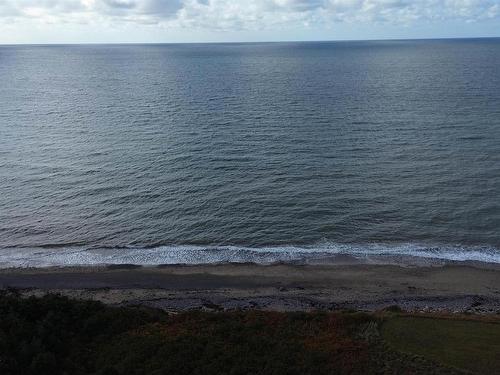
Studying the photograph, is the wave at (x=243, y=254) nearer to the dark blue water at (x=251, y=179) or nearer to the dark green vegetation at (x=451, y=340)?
the dark blue water at (x=251, y=179)

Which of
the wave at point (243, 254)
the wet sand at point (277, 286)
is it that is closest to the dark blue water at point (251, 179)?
the wave at point (243, 254)

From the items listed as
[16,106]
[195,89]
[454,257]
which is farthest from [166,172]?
[195,89]

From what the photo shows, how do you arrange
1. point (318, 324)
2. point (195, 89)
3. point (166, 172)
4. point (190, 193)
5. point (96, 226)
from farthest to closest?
point (195, 89), point (166, 172), point (190, 193), point (96, 226), point (318, 324)

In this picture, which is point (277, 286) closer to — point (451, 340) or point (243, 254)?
point (243, 254)

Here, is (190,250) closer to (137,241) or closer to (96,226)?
(137,241)

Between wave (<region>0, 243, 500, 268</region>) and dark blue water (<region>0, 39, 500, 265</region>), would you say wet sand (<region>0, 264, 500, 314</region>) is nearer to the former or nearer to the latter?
wave (<region>0, 243, 500, 268</region>)

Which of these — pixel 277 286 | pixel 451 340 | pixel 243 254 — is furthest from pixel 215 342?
pixel 243 254
